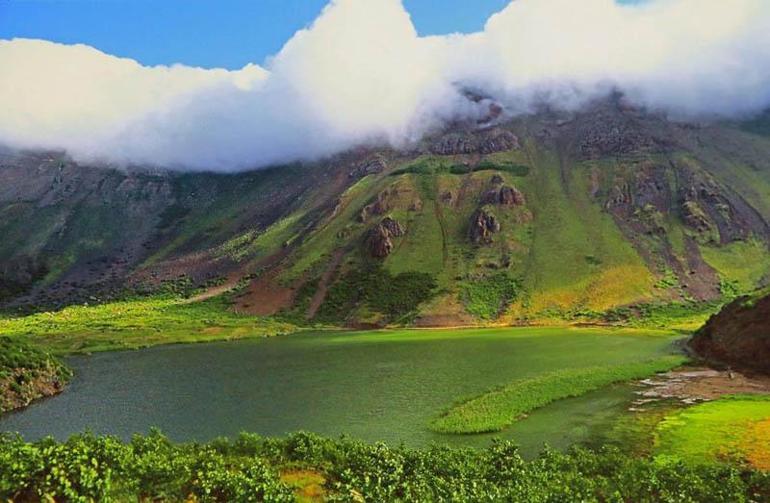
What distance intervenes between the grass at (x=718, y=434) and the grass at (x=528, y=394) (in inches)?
587

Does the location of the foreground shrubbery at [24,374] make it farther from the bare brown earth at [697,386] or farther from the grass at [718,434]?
the bare brown earth at [697,386]

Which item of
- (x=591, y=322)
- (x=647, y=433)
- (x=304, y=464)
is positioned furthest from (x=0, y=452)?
(x=591, y=322)

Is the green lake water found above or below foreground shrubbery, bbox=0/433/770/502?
below

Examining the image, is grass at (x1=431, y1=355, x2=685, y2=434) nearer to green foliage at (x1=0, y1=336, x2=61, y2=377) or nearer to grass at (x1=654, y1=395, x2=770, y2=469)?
grass at (x1=654, y1=395, x2=770, y2=469)

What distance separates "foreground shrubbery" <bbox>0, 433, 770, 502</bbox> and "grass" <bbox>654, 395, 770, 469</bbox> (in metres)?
9.20

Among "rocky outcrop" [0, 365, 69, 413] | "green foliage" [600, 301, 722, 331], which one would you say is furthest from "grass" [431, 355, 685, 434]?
"green foliage" [600, 301, 722, 331]

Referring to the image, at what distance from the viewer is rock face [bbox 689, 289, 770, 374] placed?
94000mm

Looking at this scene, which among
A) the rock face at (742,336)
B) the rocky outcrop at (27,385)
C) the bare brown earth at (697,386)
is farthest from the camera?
the rock face at (742,336)

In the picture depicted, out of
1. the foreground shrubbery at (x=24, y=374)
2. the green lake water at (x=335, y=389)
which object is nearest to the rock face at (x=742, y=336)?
the green lake water at (x=335, y=389)

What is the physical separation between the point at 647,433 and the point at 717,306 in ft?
509

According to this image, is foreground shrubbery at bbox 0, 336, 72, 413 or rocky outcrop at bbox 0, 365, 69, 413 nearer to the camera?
rocky outcrop at bbox 0, 365, 69, 413

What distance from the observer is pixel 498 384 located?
8475 cm

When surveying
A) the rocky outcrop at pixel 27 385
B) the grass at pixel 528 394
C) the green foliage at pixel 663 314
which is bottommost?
the rocky outcrop at pixel 27 385

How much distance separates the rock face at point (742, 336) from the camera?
94.0 m
